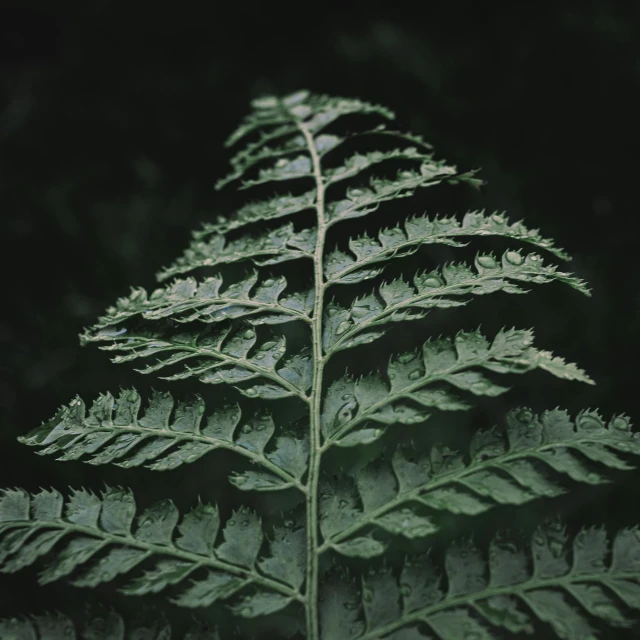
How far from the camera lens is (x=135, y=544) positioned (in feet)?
2.73

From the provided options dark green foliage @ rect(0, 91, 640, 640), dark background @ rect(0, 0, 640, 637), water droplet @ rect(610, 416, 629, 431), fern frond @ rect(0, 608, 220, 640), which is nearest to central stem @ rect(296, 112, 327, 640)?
dark green foliage @ rect(0, 91, 640, 640)

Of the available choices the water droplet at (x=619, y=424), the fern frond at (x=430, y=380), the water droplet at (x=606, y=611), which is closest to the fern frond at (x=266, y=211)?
the fern frond at (x=430, y=380)

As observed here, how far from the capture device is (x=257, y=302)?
1031 mm

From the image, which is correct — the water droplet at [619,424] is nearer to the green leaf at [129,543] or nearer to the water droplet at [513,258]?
the water droplet at [513,258]

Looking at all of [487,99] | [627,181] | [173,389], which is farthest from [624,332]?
[173,389]

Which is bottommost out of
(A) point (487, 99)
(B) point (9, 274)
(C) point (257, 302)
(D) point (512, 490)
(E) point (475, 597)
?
(E) point (475, 597)

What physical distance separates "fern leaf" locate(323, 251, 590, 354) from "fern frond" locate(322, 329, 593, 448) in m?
0.06

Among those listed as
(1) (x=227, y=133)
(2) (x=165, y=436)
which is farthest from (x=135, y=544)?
(1) (x=227, y=133)

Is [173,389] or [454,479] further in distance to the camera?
[173,389]

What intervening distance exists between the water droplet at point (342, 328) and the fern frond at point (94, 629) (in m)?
0.42

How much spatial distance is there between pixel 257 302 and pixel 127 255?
1.67m

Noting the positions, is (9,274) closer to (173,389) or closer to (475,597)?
(173,389)

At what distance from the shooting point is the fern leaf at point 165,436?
89 cm

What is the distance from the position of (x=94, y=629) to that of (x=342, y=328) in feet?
1.61
